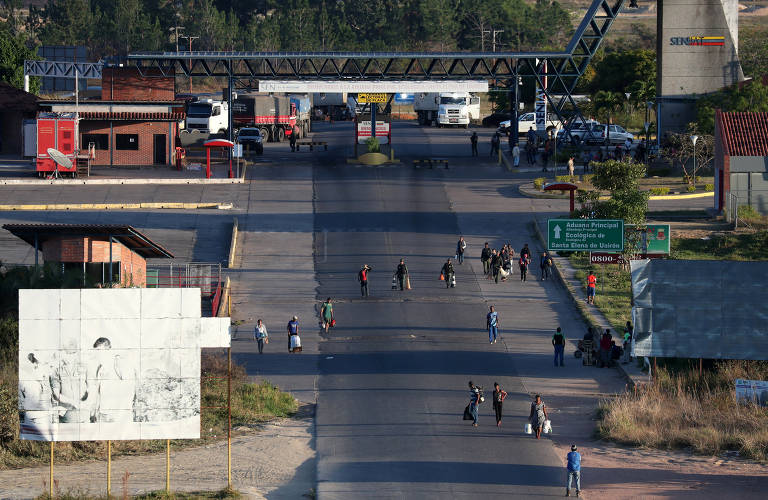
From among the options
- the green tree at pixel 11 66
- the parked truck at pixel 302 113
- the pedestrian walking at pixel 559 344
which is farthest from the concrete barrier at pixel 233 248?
the green tree at pixel 11 66

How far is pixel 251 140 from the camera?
7456cm

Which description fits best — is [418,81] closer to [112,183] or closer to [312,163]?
[312,163]

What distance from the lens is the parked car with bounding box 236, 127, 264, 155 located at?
7444cm

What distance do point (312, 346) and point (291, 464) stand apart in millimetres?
11493

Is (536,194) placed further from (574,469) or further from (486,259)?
(574,469)

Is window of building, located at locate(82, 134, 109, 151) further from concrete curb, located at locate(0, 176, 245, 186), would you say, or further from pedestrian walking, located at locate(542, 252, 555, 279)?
pedestrian walking, located at locate(542, 252, 555, 279)

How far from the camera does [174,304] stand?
23078 millimetres

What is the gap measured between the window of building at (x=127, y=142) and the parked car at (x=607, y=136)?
26503mm

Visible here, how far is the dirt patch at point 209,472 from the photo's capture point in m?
25.4

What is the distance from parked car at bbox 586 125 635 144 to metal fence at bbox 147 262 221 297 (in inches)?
1359

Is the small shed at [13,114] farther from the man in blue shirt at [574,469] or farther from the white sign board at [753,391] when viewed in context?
the man in blue shirt at [574,469]

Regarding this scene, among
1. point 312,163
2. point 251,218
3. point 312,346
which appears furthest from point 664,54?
point 312,346

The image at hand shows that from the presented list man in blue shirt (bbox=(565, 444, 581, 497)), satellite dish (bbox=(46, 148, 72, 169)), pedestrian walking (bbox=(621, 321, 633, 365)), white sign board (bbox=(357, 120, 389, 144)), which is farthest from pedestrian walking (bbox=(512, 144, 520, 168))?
man in blue shirt (bbox=(565, 444, 581, 497))

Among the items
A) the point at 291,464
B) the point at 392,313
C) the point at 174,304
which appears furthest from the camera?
the point at 392,313
